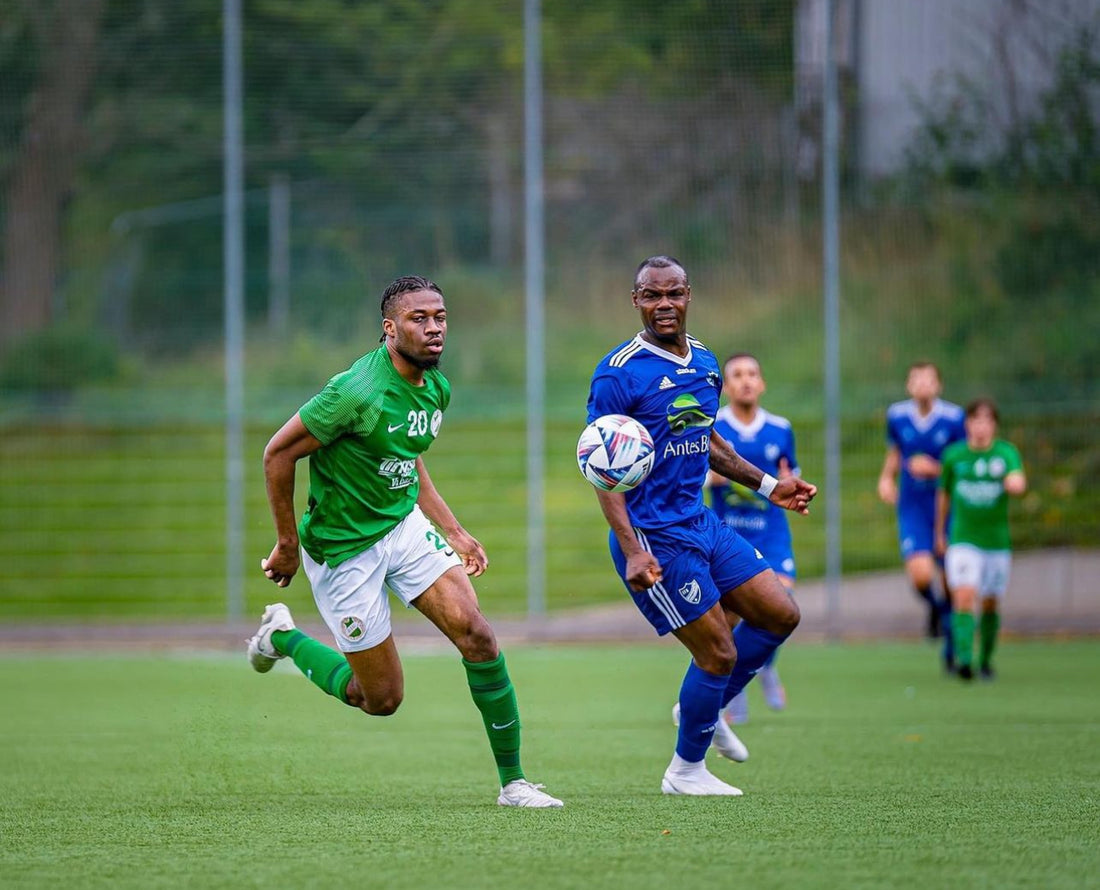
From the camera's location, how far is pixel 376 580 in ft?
22.5

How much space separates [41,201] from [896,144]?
10.1m

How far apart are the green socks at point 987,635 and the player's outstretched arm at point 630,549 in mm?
6576

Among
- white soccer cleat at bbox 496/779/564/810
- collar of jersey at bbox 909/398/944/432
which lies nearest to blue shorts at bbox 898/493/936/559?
collar of jersey at bbox 909/398/944/432

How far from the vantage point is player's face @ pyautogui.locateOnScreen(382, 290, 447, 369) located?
6.67 metres

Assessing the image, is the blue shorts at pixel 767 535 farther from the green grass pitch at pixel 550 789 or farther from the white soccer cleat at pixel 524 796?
the white soccer cleat at pixel 524 796

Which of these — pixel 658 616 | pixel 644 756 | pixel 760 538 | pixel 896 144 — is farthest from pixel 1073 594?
pixel 658 616

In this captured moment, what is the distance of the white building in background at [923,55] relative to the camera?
18.8m

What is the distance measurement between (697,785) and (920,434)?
734 cm

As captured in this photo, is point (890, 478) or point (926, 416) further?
point (926, 416)

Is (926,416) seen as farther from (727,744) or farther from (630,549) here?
(630,549)

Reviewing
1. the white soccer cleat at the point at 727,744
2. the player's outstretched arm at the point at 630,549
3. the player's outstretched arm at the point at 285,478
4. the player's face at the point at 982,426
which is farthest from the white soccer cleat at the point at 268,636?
the player's face at the point at 982,426

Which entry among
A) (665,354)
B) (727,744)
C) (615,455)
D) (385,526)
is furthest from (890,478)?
(385,526)

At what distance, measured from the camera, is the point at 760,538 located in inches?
405

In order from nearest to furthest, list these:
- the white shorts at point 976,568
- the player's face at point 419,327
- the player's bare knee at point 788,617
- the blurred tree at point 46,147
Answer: the player's face at point 419,327 → the player's bare knee at point 788,617 → the white shorts at point 976,568 → the blurred tree at point 46,147
